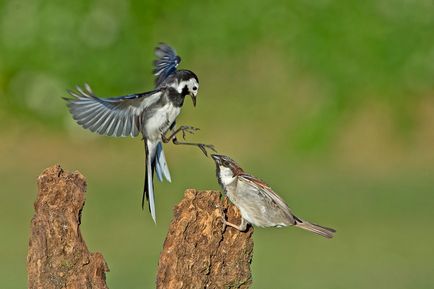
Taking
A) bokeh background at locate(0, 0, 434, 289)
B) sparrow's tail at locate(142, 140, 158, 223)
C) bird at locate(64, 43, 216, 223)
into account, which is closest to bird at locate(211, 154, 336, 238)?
bird at locate(64, 43, 216, 223)

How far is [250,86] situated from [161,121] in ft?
19.7

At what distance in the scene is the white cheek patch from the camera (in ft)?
21.6

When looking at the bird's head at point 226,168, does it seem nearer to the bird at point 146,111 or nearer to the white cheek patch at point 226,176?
the white cheek patch at point 226,176

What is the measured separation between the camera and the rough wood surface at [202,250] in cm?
624

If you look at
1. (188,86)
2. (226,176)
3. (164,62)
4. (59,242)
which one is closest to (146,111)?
(188,86)

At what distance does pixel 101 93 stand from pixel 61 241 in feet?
21.7

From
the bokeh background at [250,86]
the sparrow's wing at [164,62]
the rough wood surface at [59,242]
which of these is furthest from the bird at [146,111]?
the bokeh background at [250,86]

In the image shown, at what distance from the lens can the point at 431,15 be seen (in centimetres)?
1386

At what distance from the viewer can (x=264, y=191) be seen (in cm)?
658

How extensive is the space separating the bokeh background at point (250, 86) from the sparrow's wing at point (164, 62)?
4.24 meters

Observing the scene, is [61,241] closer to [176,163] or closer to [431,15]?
[176,163]

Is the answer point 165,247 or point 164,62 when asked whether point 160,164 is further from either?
point 165,247

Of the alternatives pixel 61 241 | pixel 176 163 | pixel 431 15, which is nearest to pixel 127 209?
pixel 176 163

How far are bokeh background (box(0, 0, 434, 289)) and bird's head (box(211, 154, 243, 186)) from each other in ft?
19.6
